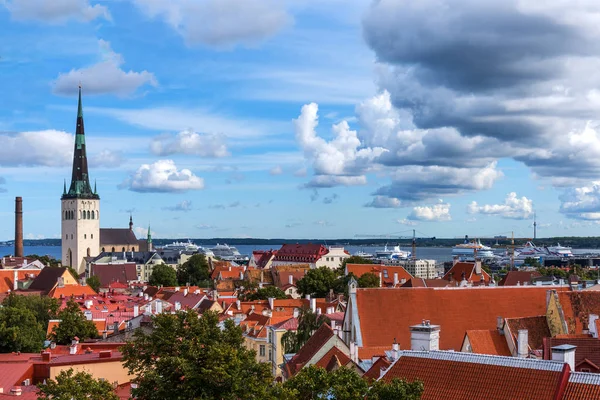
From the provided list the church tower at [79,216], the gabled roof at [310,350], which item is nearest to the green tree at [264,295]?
the gabled roof at [310,350]

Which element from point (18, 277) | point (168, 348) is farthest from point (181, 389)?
point (18, 277)

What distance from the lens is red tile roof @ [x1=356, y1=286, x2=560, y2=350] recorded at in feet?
146

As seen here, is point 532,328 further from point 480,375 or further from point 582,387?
point 582,387

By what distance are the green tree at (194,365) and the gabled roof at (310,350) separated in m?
13.2

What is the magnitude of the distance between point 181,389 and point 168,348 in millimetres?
2168

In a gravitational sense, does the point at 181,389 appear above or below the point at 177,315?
below

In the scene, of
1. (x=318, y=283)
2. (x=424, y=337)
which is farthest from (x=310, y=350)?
(x=318, y=283)

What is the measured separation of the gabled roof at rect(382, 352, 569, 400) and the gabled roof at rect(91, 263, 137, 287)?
401ft

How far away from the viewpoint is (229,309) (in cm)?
6975

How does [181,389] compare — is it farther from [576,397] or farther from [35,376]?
[35,376]

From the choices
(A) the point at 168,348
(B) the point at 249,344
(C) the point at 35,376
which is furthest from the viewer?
(B) the point at 249,344

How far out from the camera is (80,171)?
623 ft

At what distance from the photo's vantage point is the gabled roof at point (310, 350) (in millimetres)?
39281

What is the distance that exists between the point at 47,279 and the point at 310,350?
7308 centimetres
